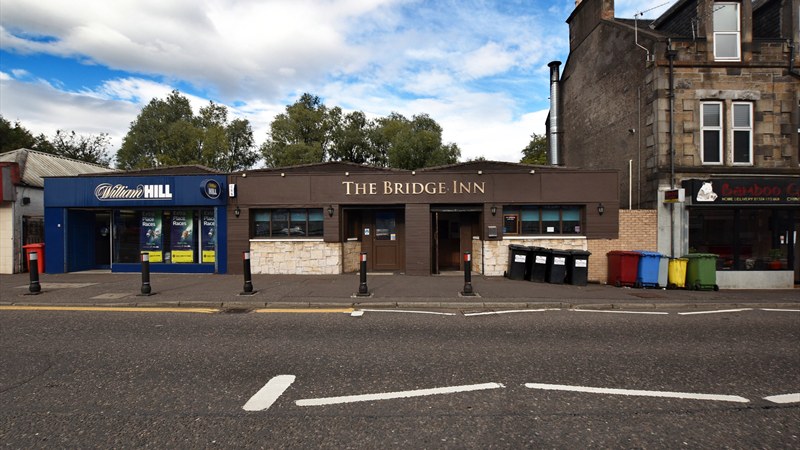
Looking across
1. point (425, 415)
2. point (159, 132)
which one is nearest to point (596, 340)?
point (425, 415)

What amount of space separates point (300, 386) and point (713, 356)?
213 inches

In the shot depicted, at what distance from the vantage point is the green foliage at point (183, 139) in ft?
128

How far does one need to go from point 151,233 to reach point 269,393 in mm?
12747

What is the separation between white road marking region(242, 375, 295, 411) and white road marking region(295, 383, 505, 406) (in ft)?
1.02

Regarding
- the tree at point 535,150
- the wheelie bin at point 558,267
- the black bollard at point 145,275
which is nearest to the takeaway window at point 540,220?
A: the wheelie bin at point 558,267

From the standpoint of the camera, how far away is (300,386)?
13.5ft

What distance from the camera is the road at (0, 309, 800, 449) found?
318 cm

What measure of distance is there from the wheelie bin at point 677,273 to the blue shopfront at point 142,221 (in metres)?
14.3

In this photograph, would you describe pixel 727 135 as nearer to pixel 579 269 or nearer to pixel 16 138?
pixel 579 269

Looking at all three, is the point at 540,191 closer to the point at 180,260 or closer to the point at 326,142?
the point at 180,260

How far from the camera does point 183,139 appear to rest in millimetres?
40219

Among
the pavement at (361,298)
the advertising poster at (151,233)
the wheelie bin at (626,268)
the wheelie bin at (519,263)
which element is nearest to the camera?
the pavement at (361,298)

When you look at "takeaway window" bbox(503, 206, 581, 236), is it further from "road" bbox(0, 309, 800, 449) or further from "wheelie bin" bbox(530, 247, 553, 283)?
"road" bbox(0, 309, 800, 449)

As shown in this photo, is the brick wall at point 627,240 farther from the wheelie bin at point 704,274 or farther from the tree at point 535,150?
the tree at point 535,150
